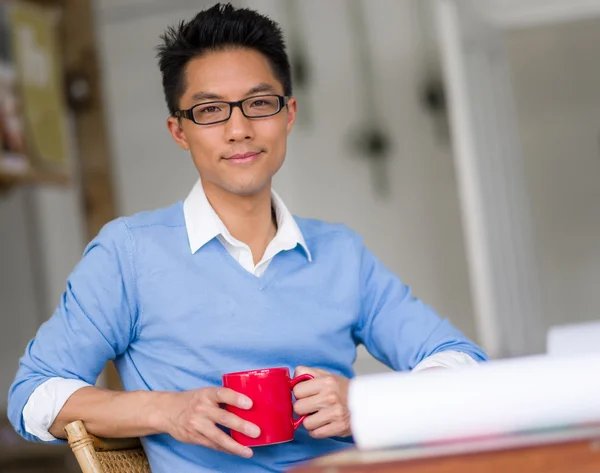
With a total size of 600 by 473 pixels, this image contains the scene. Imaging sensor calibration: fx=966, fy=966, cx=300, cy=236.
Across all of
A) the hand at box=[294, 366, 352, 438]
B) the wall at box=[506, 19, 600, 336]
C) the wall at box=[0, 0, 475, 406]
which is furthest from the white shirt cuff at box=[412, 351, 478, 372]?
the wall at box=[506, 19, 600, 336]

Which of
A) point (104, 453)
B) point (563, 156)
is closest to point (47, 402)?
point (104, 453)

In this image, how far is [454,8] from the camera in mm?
3701

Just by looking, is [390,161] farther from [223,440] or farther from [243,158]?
[223,440]

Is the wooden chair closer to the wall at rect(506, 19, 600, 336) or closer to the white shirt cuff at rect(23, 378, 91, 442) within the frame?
the white shirt cuff at rect(23, 378, 91, 442)

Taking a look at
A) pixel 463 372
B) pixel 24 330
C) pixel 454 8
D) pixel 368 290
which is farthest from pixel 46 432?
pixel 24 330

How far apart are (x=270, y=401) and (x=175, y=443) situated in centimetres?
26

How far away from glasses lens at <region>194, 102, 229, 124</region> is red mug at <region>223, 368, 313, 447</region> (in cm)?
43

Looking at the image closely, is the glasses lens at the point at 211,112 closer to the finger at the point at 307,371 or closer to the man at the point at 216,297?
the man at the point at 216,297

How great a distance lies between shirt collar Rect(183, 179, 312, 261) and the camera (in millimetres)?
1396

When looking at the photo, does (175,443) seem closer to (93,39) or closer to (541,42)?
(93,39)

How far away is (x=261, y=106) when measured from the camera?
1.41 m

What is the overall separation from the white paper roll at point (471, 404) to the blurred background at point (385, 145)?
2786 millimetres

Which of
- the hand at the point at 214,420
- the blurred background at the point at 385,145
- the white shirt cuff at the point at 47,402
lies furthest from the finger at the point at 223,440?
the blurred background at the point at 385,145

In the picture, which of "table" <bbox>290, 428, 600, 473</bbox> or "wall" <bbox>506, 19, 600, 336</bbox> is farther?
"wall" <bbox>506, 19, 600, 336</bbox>
